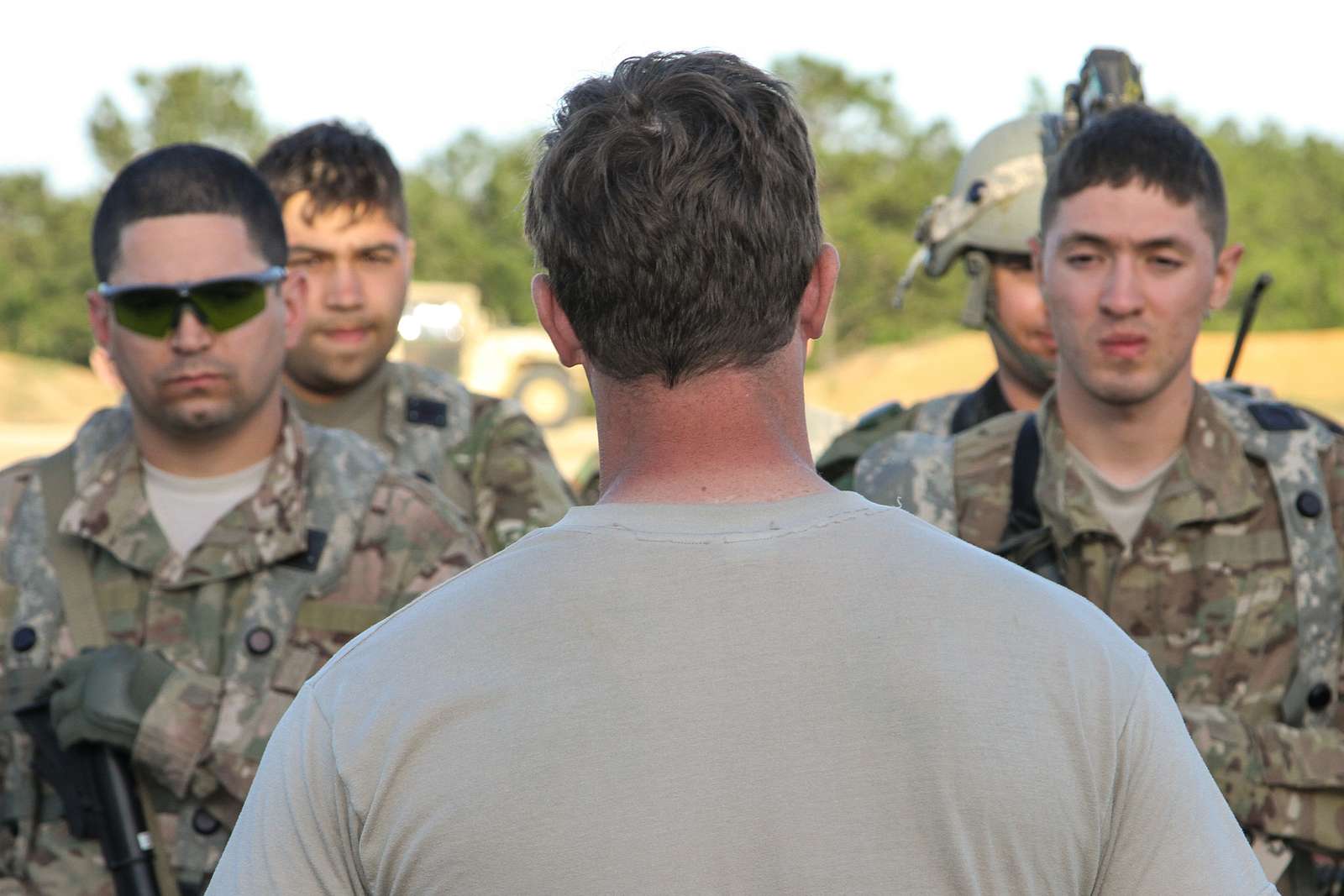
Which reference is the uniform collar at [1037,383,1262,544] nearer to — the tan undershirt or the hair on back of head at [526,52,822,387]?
the tan undershirt

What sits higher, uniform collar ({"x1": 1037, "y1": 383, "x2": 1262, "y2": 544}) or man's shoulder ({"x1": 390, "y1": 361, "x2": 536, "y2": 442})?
man's shoulder ({"x1": 390, "y1": 361, "x2": 536, "y2": 442})

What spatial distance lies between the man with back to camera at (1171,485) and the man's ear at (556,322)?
2159 millimetres

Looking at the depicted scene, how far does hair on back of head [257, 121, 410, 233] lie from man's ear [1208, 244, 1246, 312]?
2596 millimetres

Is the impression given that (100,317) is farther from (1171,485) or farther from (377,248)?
(1171,485)

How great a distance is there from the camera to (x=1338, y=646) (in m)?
3.61

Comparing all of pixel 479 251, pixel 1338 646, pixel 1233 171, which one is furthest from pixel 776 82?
pixel 1233 171

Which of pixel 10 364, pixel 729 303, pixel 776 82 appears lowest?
pixel 10 364

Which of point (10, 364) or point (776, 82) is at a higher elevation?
point (776, 82)

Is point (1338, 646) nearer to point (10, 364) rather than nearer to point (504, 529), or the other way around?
point (504, 529)

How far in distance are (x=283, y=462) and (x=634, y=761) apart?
2.39 m

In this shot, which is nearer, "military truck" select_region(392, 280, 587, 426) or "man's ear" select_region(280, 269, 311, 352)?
"man's ear" select_region(280, 269, 311, 352)

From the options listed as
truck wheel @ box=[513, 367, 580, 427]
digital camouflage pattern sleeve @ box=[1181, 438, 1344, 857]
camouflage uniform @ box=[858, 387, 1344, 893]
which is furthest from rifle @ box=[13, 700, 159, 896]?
truck wheel @ box=[513, 367, 580, 427]

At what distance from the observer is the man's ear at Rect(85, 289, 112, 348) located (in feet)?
12.2

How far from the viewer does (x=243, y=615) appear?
11.8ft
